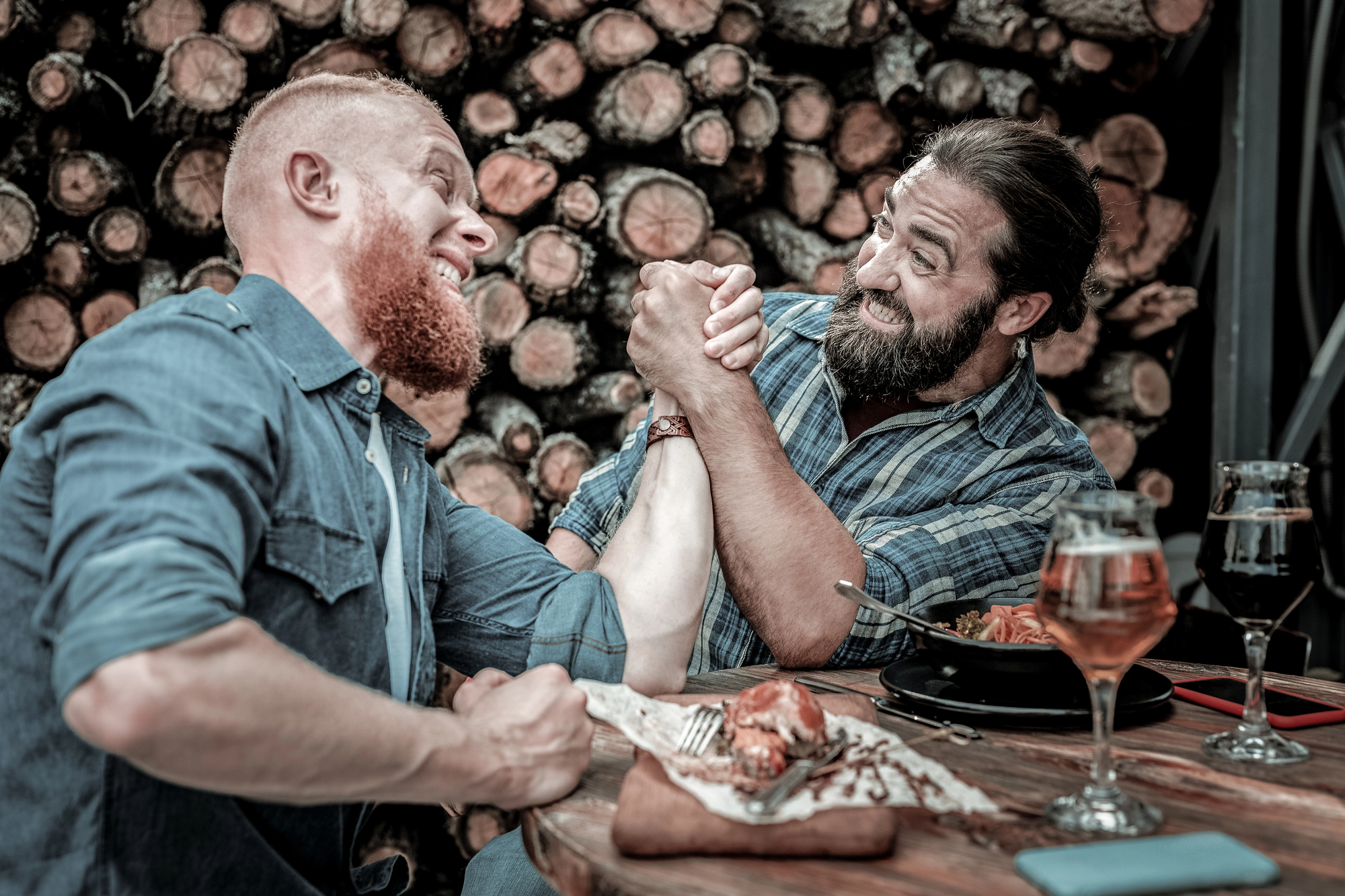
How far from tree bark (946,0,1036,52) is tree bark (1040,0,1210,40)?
0.13m

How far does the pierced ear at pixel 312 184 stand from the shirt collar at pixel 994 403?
1.15 meters

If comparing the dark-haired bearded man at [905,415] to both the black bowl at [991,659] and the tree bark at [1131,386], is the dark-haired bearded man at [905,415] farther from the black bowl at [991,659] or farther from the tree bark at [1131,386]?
the tree bark at [1131,386]

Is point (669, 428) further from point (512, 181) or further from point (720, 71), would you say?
point (720, 71)

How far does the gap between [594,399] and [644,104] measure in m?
0.87

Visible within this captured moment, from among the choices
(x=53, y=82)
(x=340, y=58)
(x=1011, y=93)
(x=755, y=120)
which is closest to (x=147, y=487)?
(x=340, y=58)

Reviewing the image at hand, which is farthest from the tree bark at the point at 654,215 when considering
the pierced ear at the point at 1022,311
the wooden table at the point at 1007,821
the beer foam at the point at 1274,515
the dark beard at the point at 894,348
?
the beer foam at the point at 1274,515

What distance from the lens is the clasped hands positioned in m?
1.70

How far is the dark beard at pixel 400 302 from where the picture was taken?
4.27ft

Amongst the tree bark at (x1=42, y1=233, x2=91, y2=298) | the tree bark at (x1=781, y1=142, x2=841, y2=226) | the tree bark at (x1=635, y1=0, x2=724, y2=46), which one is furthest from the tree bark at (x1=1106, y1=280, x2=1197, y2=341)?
the tree bark at (x1=42, y1=233, x2=91, y2=298)

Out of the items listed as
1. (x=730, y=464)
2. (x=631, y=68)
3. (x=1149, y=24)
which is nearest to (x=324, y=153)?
(x=730, y=464)

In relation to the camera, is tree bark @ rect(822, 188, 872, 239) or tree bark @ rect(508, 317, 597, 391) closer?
tree bark @ rect(508, 317, 597, 391)

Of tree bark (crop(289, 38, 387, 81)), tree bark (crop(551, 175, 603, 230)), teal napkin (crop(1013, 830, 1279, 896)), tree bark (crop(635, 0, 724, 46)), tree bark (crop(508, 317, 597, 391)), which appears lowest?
teal napkin (crop(1013, 830, 1279, 896))

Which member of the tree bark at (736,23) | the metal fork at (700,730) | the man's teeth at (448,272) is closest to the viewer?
the metal fork at (700,730)

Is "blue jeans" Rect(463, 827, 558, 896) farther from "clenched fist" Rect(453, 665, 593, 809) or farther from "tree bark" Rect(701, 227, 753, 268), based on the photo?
"tree bark" Rect(701, 227, 753, 268)
